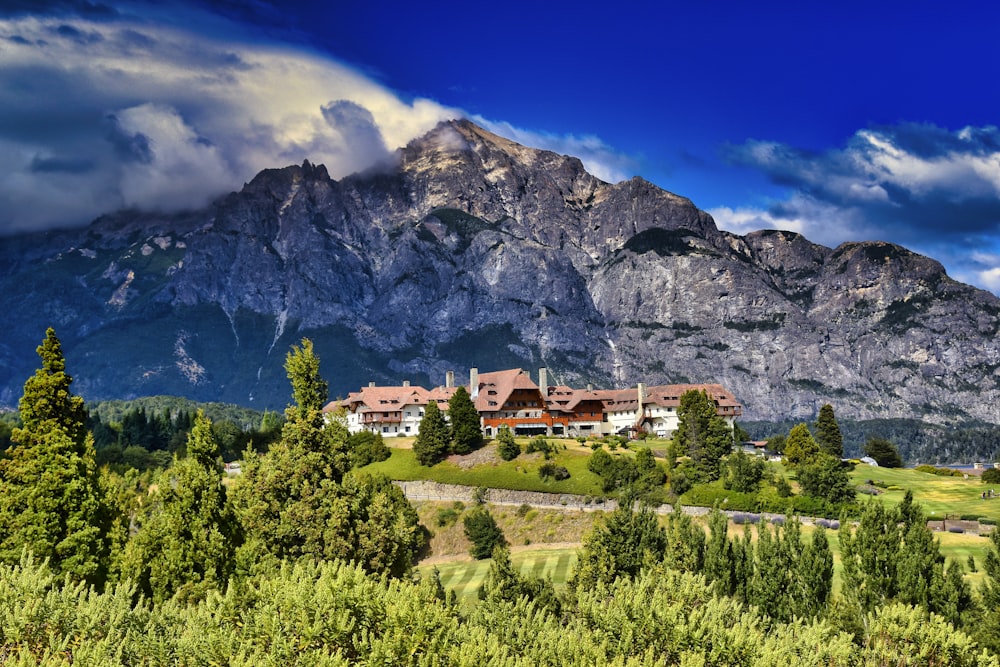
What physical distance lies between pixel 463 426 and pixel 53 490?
74.7 metres

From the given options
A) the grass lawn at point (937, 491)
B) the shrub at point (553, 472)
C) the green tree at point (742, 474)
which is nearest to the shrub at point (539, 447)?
the shrub at point (553, 472)

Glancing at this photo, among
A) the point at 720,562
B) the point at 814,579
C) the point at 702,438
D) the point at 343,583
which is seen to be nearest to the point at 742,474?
the point at 702,438

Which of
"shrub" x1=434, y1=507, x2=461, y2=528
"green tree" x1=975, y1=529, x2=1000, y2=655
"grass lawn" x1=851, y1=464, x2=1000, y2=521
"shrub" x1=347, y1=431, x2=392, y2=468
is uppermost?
"shrub" x1=347, y1=431, x2=392, y2=468

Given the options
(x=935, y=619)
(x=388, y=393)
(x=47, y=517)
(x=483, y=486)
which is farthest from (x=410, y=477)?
(x=935, y=619)

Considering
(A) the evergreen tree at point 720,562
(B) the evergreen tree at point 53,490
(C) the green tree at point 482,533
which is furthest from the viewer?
(C) the green tree at point 482,533

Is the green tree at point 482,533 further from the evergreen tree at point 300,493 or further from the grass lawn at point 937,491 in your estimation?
the evergreen tree at point 300,493

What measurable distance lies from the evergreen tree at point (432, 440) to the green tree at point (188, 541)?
72710 mm

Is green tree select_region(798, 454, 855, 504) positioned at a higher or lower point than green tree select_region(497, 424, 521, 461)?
lower

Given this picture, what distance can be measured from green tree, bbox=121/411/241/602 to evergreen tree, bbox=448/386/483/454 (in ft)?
244

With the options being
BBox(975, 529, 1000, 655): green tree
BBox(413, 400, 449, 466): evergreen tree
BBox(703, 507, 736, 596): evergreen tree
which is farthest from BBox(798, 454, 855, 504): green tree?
BBox(413, 400, 449, 466): evergreen tree

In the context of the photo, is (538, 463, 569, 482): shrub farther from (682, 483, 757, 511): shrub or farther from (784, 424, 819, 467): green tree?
(784, 424, 819, 467): green tree

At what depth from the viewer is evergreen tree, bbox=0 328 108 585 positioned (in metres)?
35.6

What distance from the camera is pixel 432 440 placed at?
107812 millimetres

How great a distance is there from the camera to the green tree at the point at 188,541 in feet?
108
